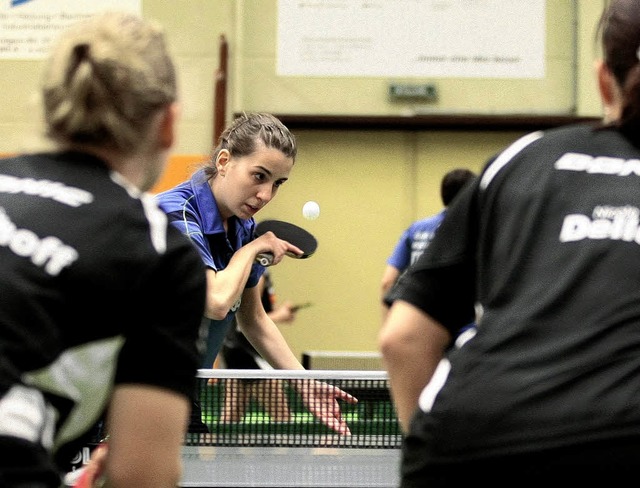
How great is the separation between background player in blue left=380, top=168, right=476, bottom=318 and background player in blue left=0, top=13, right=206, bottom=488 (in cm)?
337

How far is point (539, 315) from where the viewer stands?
1414mm

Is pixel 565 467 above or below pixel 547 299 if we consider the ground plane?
below

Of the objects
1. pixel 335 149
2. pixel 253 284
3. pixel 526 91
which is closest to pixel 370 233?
pixel 335 149

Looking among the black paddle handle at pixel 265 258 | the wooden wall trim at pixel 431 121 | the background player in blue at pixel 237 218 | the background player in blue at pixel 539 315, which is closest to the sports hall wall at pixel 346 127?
the wooden wall trim at pixel 431 121

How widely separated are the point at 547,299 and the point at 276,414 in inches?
56.8

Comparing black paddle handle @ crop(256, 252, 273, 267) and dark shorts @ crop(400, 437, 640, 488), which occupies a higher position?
black paddle handle @ crop(256, 252, 273, 267)

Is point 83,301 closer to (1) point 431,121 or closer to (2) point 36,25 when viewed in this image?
(1) point 431,121

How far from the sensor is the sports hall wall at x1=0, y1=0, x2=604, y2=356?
7.98 meters

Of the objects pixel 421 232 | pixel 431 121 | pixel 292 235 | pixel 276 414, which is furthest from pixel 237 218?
pixel 431 121

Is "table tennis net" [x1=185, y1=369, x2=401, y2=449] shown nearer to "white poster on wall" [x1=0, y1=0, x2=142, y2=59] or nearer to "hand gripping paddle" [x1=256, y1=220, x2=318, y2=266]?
"hand gripping paddle" [x1=256, y1=220, x2=318, y2=266]

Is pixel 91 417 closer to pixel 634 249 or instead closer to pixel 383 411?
pixel 634 249

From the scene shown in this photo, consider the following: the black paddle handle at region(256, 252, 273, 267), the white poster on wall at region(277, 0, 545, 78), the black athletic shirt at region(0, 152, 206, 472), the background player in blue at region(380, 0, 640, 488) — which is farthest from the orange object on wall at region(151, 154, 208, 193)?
the black athletic shirt at region(0, 152, 206, 472)

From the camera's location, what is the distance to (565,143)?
1509 mm

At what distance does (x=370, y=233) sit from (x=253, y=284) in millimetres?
4824
